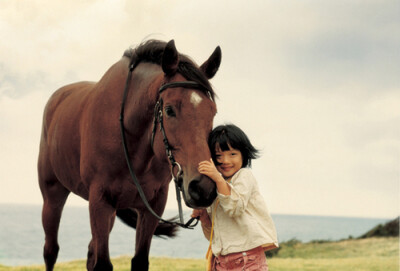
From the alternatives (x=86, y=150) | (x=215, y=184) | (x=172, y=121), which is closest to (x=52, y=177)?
(x=86, y=150)

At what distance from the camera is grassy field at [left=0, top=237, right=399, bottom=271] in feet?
23.7

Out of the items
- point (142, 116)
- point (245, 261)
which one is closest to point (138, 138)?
point (142, 116)

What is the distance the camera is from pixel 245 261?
2.81m

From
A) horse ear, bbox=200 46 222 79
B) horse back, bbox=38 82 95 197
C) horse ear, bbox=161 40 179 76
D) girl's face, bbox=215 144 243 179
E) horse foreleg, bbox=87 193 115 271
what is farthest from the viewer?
horse back, bbox=38 82 95 197

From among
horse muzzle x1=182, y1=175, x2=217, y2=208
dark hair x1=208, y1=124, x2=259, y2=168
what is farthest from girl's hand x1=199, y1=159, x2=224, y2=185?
dark hair x1=208, y1=124, x2=259, y2=168

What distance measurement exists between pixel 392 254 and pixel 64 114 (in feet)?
24.7

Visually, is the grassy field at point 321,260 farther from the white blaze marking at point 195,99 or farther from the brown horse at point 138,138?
the white blaze marking at point 195,99

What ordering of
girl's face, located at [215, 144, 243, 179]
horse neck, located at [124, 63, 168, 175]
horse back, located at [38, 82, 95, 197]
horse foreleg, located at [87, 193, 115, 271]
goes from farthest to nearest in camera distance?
horse back, located at [38, 82, 95, 197]
horse foreleg, located at [87, 193, 115, 271]
horse neck, located at [124, 63, 168, 175]
girl's face, located at [215, 144, 243, 179]

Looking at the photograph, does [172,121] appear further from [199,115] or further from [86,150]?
[86,150]

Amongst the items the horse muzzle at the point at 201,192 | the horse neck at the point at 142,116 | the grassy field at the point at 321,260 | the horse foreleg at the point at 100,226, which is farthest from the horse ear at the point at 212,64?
the grassy field at the point at 321,260

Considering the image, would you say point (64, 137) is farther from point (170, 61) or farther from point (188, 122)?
point (188, 122)

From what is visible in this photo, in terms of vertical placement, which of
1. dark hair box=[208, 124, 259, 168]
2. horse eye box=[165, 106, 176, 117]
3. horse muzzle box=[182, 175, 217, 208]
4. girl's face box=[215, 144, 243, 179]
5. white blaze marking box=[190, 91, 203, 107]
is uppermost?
white blaze marking box=[190, 91, 203, 107]

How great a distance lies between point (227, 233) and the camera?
2.90 meters

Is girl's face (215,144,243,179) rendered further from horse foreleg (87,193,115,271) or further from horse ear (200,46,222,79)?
horse foreleg (87,193,115,271)
